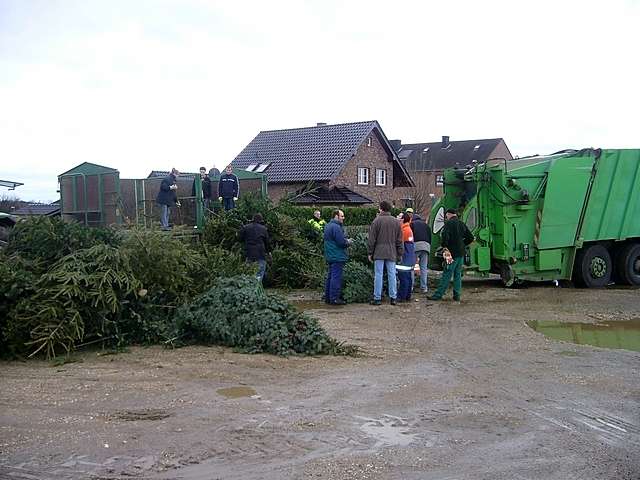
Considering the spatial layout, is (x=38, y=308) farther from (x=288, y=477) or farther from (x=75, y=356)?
(x=288, y=477)

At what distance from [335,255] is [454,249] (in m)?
2.23

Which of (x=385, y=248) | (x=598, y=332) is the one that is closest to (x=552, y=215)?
(x=385, y=248)

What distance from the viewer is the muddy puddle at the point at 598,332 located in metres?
10.1

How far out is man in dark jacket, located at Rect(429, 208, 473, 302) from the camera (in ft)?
44.8

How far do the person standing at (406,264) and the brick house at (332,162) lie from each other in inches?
917

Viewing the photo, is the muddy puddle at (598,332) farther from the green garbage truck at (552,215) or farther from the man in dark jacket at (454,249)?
the green garbage truck at (552,215)

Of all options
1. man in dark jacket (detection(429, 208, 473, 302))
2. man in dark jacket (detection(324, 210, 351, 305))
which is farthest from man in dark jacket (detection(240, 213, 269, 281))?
man in dark jacket (detection(429, 208, 473, 302))

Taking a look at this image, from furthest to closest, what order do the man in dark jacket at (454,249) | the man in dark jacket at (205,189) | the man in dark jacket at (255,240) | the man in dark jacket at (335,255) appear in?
the man in dark jacket at (205,189), the man in dark jacket at (255,240), the man in dark jacket at (454,249), the man in dark jacket at (335,255)

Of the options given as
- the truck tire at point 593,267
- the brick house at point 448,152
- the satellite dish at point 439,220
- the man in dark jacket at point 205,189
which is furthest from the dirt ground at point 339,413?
the brick house at point 448,152

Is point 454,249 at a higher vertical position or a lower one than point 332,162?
lower

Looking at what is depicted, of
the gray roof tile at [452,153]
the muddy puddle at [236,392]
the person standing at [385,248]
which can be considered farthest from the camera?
the gray roof tile at [452,153]

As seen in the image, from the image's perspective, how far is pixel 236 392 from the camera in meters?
7.31

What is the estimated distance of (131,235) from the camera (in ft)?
32.9

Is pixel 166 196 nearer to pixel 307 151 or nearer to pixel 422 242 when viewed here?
pixel 422 242
